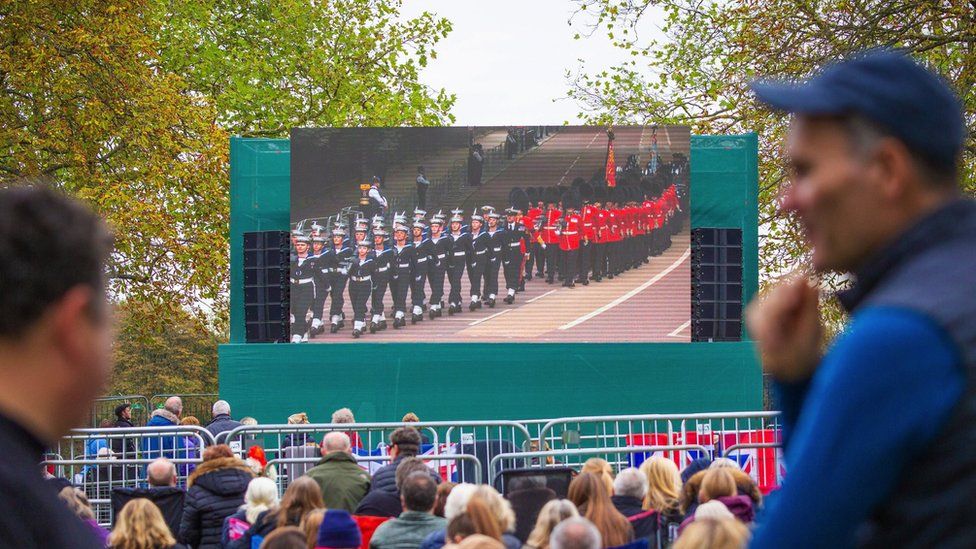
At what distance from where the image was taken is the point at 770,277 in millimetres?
25547

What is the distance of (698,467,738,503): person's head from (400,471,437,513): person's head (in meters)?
1.63

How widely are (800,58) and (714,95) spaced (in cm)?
772

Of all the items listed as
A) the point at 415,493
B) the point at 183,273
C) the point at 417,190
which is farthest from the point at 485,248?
the point at 415,493

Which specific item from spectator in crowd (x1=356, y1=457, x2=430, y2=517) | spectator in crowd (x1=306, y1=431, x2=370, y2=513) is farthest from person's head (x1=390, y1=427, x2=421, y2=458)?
spectator in crowd (x1=356, y1=457, x2=430, y2=517)

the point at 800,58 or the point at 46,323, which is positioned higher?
the point at 800,58

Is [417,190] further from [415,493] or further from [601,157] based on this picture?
[415,493]

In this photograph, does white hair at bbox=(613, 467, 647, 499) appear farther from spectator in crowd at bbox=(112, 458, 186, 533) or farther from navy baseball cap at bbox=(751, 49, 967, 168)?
navy baseball cap at bbox=(751, 49, 967, 168)

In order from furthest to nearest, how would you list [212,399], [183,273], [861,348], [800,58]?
[212,399], [183,273], [800,58], [861,348]

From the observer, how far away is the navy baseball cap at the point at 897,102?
172 centimetres

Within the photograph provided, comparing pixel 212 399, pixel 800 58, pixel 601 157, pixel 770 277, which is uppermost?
pixel 800 58

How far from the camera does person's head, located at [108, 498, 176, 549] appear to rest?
7.43 m

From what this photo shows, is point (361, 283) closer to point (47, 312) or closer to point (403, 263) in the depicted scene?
point (403, 263)

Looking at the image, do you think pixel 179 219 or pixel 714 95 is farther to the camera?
pixel 714 95

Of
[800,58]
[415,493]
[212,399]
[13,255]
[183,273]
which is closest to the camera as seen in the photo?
[13,255]
